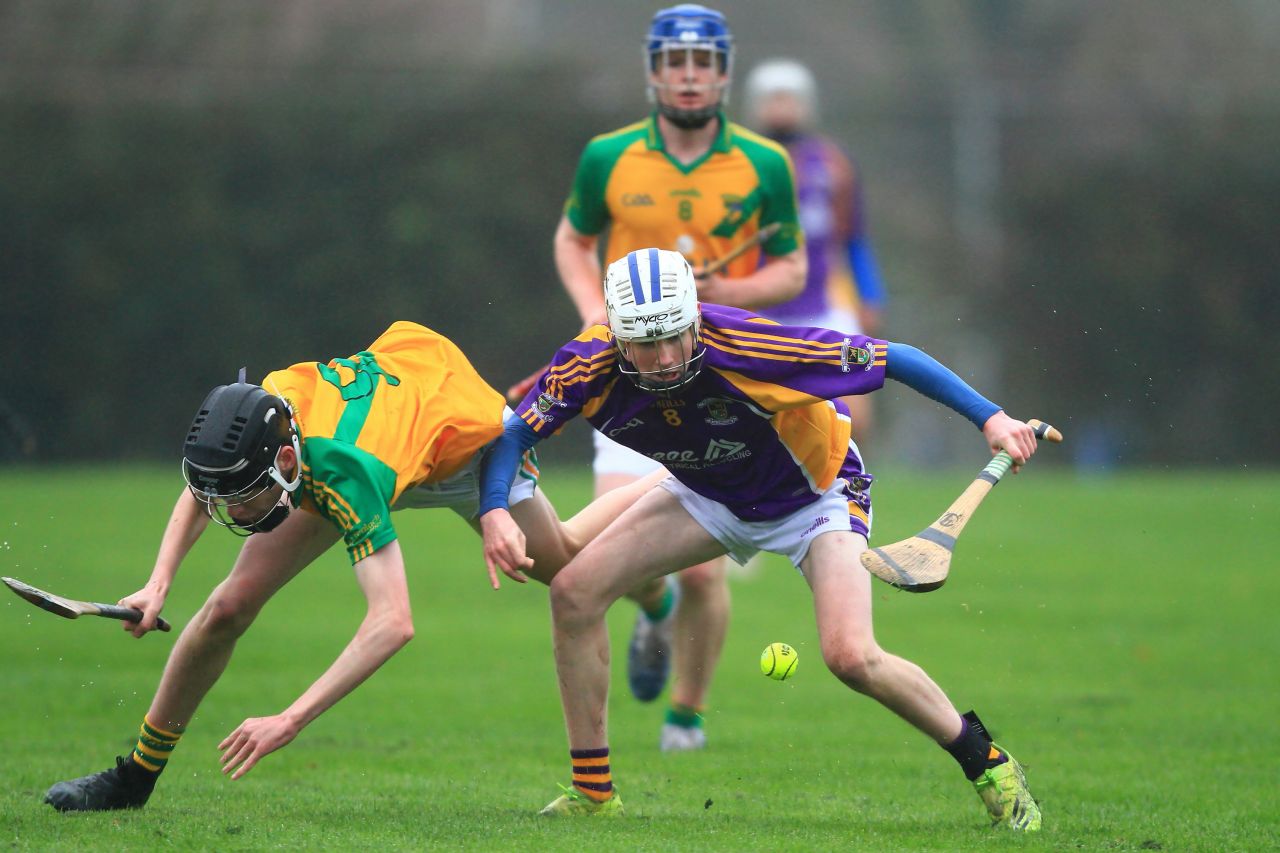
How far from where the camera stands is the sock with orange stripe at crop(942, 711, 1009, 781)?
557cm

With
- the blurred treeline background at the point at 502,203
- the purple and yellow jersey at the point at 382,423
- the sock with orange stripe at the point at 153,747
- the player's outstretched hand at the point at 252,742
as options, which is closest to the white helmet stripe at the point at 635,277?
the purple and yellow jersey at the point at 382,423

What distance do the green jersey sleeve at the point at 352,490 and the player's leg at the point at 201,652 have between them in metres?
0.38

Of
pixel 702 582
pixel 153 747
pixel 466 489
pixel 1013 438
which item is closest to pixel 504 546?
pixel 466 489

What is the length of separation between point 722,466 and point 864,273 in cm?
456

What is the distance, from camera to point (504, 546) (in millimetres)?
5336

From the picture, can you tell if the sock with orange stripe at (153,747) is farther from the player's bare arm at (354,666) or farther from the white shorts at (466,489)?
the white shorts at (466,489)

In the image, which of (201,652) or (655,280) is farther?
(201,652)

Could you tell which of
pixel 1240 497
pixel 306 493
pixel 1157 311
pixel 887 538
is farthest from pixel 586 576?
pixel 1157 311

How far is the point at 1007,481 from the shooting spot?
23062mm

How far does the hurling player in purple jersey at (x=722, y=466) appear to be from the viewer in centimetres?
537

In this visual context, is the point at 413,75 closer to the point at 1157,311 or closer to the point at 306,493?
the point at 1157,311

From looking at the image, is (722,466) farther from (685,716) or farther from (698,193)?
(698,193)

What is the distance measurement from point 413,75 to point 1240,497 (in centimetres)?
1270

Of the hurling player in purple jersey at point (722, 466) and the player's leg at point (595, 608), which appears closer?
the hurling player in purple jersey at point (722, 466)
